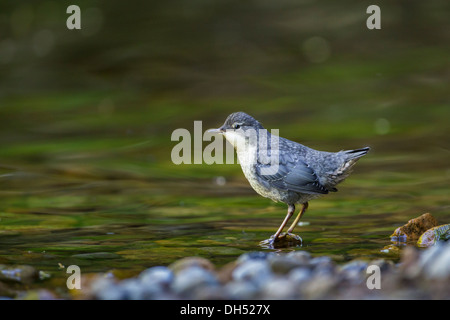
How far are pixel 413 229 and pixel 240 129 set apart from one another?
1.93 metres

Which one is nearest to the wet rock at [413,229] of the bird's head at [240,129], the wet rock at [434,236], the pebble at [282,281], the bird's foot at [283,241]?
the wet rock at [434,236]

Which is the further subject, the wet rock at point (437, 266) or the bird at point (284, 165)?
the bird at point (284, 165)

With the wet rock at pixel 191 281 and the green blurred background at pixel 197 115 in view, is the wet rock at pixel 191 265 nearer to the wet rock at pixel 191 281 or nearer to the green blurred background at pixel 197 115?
the wet rock at pixel 191 281

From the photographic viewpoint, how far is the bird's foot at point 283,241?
661cm

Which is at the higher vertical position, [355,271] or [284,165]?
[284,165]

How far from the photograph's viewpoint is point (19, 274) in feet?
17.6

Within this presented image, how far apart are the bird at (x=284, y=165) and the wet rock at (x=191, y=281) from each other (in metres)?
1.98

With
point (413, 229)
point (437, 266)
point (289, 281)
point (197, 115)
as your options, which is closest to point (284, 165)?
point (413, 229)

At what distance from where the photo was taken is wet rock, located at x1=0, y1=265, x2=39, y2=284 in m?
5.32

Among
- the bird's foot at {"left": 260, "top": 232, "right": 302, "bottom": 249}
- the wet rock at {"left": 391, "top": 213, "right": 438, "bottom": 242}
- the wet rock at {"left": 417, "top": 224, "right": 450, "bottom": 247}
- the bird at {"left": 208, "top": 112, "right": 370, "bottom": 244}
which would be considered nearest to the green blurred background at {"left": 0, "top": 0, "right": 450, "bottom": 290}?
the bird's foot at {"left": 260, "top": 232, "right": 302, "bottom": 249}

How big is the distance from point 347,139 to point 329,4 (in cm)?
539

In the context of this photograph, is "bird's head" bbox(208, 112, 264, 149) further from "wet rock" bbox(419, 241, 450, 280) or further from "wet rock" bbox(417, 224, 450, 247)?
"wet rock" bbox(419, 241, 450, 280)

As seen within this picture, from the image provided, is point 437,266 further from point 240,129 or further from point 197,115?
point 197,115

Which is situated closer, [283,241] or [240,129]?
[283,241]
